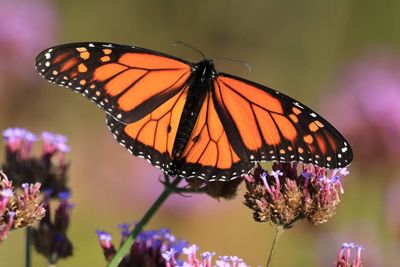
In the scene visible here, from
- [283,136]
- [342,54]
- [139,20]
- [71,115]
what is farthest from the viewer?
[139,20]

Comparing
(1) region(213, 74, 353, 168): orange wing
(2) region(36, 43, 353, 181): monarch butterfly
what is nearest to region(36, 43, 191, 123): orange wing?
(2) region(36, 43, 353, 181): monarch butterfly

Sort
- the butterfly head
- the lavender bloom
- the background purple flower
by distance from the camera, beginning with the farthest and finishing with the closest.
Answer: the background purple flower, the lavender bloom, the butterfly head

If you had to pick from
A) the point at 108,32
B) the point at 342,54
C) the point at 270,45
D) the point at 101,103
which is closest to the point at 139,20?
the point at 108,32

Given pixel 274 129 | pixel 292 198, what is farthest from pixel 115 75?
pixel 292 198

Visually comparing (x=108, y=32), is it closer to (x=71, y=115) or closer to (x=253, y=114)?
(x=71, y=115)

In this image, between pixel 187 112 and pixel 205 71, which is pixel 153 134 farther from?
pixel 205 71

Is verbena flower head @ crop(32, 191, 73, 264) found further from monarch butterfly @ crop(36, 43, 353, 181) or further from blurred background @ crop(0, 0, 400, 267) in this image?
blurred background @ crop(0, 0, 400, 267)
